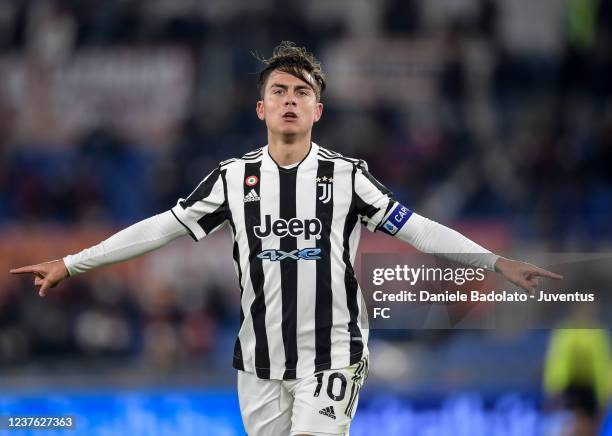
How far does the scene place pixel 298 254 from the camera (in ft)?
12.4

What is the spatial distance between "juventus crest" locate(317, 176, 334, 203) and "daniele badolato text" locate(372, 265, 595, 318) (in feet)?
2.88

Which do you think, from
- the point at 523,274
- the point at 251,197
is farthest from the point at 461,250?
the point at 251,197

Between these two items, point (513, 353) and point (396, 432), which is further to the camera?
point (513, 353)

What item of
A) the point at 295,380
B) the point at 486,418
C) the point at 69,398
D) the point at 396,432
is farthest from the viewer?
the point at 69,398

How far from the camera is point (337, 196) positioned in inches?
151

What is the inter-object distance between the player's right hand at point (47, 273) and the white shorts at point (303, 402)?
773 mm

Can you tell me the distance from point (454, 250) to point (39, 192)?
8.35 meters

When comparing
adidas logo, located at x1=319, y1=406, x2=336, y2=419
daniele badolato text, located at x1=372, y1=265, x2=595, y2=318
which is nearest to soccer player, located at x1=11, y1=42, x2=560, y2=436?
adidas logo, located at x1=319, y1=406, x2=336, y2=419

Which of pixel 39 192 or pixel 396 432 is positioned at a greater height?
pixel 39 192

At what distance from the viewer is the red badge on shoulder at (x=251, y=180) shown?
3885mm

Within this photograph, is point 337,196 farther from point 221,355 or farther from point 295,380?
point 221,355

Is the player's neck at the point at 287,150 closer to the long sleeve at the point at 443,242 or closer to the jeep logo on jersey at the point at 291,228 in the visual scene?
the jeep logo on jersey at the point at 291,228

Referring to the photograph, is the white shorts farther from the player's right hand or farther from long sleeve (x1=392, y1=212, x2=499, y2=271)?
the player's right hand

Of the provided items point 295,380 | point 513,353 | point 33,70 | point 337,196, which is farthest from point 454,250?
point 33,70
